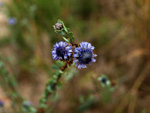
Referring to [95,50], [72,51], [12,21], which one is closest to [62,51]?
[72,51]

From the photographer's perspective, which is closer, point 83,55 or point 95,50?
point 83,55

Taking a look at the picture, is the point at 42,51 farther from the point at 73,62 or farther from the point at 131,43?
the point at 73,62

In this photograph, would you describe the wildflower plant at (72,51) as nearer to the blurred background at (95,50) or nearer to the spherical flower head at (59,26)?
the spherical flower head at (59,26)

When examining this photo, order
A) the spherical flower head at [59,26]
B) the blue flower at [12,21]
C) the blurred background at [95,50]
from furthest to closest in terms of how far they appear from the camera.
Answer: the blue flower at [12,21], the blurred background at [95,50], the spherical flower head at [59,26]

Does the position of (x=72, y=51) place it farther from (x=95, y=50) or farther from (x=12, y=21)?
(x=12, y=21)

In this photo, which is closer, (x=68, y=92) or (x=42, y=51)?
(x=68, y=92)

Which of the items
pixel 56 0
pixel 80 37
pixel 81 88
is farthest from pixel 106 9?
pixel 81 88

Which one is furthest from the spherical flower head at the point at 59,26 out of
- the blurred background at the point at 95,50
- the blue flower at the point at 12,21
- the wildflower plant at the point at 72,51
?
the blue flower at the point at 12,21

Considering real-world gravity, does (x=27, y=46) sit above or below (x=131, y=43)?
above

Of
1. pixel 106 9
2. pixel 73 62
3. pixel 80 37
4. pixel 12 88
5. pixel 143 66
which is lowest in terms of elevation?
pixel 73 62
